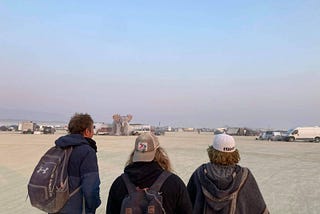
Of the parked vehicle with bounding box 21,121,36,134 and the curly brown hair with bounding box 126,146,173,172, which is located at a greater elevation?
the curly brown hair with bounding box 126,146,173,172

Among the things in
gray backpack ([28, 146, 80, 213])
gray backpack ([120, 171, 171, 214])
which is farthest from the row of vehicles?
gray backpack ([120, 171, 171, 214])

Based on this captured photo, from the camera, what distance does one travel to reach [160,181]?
9.21 feet

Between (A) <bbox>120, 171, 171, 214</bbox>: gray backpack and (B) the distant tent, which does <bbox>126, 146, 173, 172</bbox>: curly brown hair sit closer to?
(A) <bbox>120, 171, 171, 214</bbox>: gray backpack

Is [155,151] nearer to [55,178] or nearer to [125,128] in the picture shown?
[55,178]

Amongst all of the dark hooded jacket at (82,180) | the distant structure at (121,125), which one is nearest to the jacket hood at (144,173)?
the dark hooded jacket at (82,180)

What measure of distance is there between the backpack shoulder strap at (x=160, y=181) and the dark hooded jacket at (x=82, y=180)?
0.98 metres

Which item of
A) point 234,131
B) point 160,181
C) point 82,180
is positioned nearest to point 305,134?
point 234,131

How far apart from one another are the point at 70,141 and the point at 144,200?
125 cm

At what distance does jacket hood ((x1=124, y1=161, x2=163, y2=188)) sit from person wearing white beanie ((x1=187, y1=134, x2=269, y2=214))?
1.79 feet

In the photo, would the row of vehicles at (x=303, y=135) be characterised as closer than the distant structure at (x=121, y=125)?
Yes

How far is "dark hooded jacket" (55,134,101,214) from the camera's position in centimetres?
355

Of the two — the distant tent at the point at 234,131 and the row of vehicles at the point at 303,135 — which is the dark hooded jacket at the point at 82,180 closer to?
the row of vehicles at the point at 303,135

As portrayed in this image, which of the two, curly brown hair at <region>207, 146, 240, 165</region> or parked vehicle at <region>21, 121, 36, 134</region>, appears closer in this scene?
curly brown hair at <region>207, 146, 240, 165</region>

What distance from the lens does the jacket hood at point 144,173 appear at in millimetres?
2824
